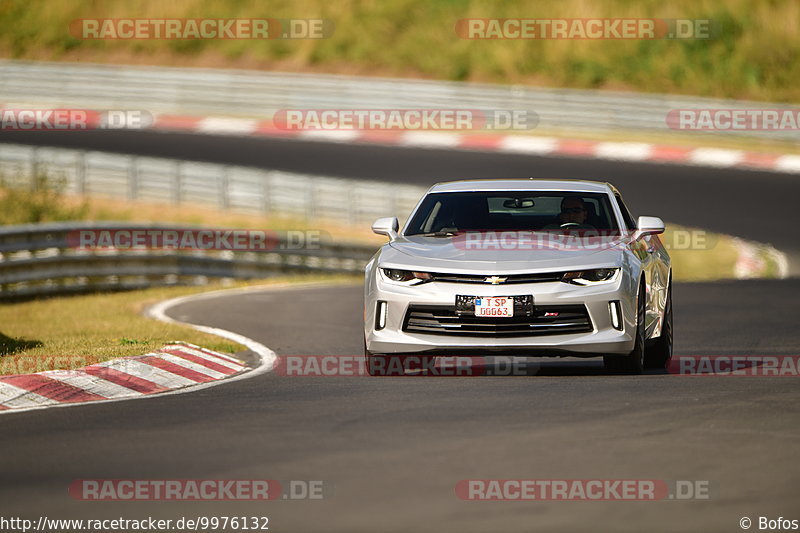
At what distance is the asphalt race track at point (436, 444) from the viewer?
672cm

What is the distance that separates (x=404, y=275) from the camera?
1114 cm

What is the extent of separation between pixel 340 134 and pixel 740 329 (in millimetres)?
27783

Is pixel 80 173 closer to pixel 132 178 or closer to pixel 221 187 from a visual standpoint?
pixel 132 178

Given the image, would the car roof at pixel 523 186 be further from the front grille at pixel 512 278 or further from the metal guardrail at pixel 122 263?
the metal guardrail at pixel 122 263

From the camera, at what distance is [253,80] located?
44.0m

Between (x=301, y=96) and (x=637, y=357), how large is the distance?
32803 mm

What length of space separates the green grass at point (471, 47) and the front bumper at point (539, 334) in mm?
36619

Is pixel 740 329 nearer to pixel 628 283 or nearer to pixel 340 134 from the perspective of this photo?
pixel 628 283

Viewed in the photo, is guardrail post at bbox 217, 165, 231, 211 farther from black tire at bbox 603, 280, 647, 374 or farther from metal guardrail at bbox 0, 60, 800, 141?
black tire at bbox 603, 280, 647, 374

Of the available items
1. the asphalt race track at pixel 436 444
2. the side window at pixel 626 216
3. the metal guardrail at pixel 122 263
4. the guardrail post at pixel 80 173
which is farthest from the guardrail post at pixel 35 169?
the side window at pixel 626 216

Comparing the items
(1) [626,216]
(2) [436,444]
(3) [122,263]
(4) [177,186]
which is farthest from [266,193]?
(2) [436,444]

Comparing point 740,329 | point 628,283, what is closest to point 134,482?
point 628,283

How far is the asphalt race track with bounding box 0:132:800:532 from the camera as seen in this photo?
22.1ft

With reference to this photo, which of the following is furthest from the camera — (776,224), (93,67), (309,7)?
(309,7)
